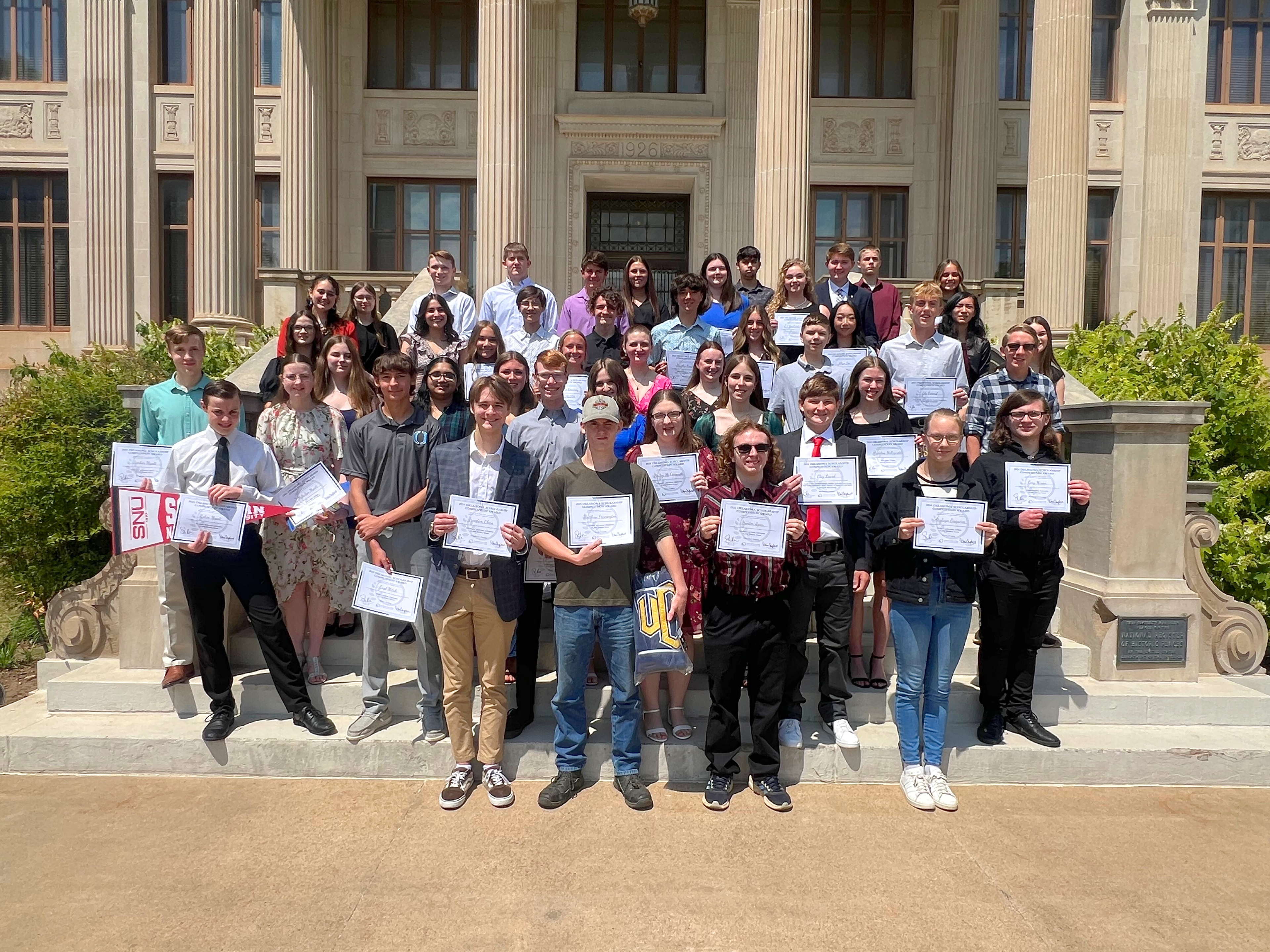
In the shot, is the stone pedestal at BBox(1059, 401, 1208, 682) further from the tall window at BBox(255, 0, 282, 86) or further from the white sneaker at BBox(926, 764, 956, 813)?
the tall window at BBox(255, 0, 282, 86)

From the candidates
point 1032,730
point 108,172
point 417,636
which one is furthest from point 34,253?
point 1032,730

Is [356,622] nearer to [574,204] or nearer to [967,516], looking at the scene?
[967,516]

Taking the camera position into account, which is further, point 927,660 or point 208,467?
point 208,467

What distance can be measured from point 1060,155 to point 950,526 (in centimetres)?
1184

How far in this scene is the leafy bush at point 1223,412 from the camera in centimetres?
858

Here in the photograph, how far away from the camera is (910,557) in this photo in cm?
527

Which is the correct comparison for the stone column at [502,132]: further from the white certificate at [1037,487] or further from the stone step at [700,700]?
the white certificate at [1037,487]

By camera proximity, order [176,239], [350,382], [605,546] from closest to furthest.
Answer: [605,546]
[350,382]
[176,239]

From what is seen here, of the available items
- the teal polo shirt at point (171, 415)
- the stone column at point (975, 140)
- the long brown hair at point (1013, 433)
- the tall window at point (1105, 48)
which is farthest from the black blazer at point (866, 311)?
the tall window at point (1105, 48)

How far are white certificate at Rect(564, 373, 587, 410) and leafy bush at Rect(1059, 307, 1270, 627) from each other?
19.9ft

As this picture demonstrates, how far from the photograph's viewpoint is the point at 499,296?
8578 mm

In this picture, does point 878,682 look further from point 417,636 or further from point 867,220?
point 867,220

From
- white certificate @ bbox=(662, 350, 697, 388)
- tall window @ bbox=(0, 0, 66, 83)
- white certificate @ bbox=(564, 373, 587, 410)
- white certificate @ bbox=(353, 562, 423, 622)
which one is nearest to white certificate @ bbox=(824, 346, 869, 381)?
white certificate @ bbox=(662, 350, 697, 388)

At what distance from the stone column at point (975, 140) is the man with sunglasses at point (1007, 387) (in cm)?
1246
